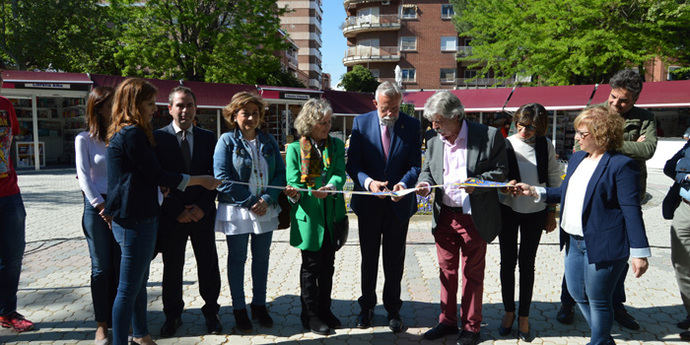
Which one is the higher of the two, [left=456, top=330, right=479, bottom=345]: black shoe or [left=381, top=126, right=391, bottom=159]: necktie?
[left=381, top=126, right=391, bottom=159]: necktie

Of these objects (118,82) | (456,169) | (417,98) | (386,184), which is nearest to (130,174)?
(386,184)

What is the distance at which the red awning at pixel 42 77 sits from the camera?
15.4 m

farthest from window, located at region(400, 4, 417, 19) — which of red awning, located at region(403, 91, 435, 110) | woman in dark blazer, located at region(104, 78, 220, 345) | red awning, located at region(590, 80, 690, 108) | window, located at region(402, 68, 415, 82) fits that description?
woman in dark blazer, located at region(104, 78, 220, 345)

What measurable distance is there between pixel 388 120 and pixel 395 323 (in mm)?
1761

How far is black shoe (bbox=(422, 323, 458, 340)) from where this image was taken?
11.9ft

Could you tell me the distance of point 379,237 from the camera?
3877 millimetres

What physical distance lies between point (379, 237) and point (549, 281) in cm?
251

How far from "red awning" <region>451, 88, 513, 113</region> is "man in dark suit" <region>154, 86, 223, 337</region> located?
69.2 feet

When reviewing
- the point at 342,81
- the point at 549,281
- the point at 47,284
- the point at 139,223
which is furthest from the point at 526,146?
the point at 342,81

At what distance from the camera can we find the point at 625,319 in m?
3.87

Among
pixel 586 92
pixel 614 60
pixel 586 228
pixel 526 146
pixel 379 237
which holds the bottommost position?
pixel 379 237

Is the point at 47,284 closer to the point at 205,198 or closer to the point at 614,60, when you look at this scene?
the point at 205,198

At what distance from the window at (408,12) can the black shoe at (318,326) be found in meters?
47.2

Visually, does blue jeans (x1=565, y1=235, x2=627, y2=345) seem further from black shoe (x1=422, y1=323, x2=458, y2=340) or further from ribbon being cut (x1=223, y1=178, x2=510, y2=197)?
black shoe (x1=422, y1=323, x2=458, y2=340)
